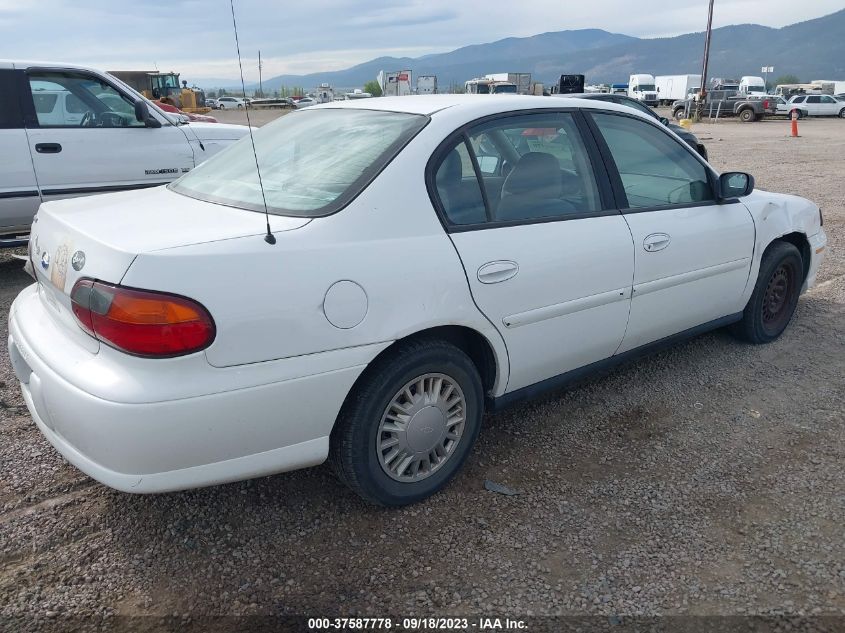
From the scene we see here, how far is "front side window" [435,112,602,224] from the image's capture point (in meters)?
2.74

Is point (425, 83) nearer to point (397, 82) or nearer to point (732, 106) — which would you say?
point (397, 82)

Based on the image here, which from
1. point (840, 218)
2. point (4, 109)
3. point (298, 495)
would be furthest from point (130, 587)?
point (840, 218)

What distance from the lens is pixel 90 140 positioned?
6055mm

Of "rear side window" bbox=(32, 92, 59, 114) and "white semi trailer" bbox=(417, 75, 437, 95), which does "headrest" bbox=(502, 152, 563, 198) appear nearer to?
"rear side window" bbox=(32, 92, 59, 114)

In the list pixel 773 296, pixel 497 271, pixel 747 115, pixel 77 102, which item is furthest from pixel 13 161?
pixel 747 115

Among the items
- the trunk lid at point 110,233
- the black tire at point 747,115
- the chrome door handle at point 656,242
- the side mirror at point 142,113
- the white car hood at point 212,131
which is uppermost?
the side mirror at point 142,113

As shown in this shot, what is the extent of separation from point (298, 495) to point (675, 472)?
1.67 meters

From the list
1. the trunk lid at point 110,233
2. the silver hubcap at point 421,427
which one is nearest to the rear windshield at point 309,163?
the trunk lid at point 110,233

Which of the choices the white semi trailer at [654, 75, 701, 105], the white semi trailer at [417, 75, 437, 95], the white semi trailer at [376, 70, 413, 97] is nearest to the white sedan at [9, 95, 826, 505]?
the white semi trailer at [376, 70, 413, 97]

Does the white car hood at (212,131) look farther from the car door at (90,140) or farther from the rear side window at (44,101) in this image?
the rear side window at (44,101)

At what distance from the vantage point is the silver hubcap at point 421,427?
260 centimetres

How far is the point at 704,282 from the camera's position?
145 inches

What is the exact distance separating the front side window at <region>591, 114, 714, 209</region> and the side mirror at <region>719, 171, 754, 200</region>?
65 mm

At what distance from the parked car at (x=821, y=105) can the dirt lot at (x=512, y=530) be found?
38.0 metres
